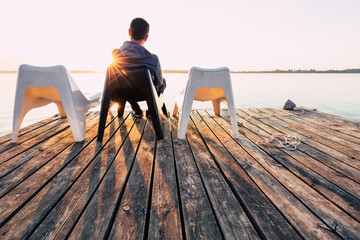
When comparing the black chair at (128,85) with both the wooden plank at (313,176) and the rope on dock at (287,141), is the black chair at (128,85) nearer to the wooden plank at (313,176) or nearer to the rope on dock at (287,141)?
the wooden plank at (313,176)

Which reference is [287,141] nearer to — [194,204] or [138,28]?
[194,204]

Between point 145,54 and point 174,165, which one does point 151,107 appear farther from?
point 174,165

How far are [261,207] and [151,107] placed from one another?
1284 mm

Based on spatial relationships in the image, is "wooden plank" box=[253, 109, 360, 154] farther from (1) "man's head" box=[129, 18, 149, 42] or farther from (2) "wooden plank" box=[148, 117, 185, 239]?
(1) "man's head" box=[129, 18, 149, 42]

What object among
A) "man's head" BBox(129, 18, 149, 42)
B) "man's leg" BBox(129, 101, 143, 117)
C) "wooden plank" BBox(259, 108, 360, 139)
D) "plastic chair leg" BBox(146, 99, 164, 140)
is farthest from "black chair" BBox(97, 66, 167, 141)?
"wooden plank" BBox(259, 108, 360, 139)

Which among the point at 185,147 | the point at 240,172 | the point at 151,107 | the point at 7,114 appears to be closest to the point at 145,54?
the point at 151,107

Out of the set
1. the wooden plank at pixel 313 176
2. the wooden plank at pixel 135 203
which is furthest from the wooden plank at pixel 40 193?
the wooden plank at pixel 313 176

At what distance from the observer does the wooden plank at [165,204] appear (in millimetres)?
725

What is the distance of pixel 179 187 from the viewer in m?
1.02

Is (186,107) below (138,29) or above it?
below

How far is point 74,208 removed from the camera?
0.85 meters

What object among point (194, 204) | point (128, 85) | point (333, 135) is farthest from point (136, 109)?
point (333, 135)

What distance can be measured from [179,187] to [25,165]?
49.0 inches

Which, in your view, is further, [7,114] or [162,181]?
[7,114]
